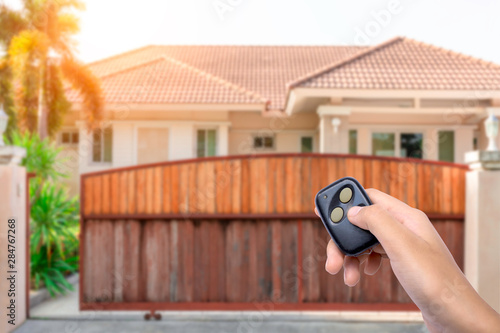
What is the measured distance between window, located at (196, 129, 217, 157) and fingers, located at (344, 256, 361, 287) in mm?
12214

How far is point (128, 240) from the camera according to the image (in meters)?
7.50

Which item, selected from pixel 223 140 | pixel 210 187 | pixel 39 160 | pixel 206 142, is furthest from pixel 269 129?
pixel 210 187

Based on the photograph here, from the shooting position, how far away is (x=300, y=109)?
42.6 feet

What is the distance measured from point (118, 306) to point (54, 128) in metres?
6.64

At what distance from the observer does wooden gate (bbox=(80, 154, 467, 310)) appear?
291 inches

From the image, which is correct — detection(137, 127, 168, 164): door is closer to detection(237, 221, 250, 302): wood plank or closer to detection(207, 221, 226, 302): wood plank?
detection(207, 221, 226, 302): wood plank

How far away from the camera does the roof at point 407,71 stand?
10.5 m

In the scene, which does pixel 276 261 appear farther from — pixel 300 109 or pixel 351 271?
pixel 300 109

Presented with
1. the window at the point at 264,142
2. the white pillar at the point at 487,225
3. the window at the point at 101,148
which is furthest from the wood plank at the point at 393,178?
the window at the point at 101,148

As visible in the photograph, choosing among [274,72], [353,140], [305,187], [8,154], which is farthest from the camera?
[274,72]

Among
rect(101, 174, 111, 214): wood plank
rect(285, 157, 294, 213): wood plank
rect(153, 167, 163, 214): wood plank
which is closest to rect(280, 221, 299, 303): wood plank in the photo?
rect(285, 157, 294, 213): wood plank

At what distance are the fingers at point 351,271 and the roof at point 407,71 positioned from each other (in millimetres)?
9381

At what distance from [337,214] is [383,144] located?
11328 millimetres

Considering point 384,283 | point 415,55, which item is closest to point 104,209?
point 384,283
